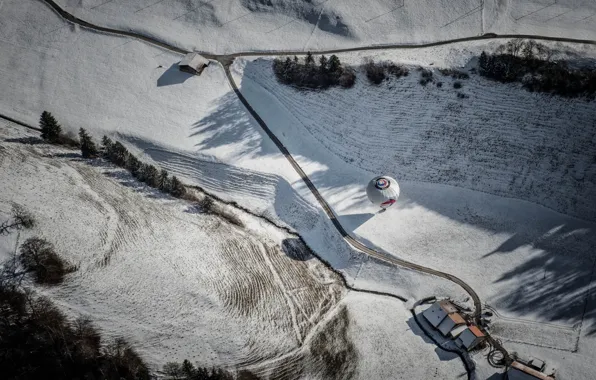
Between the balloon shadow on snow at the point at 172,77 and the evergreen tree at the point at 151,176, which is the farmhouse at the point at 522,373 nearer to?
the evergreen tree at the point at 151,176

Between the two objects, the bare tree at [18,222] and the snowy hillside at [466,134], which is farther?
the snowy hillside at [466,134]

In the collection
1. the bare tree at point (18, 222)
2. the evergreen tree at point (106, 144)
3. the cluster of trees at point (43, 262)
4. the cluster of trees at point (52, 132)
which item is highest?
the cluster of trees at point (52, 132)

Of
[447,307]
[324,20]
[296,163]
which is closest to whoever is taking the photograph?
[447,307]

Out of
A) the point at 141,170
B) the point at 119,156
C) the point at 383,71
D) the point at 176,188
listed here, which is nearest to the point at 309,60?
the point at 383,71

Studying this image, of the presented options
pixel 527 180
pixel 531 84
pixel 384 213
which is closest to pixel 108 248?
pixel 384 213

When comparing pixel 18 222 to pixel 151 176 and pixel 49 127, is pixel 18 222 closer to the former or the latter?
pixel 49 127

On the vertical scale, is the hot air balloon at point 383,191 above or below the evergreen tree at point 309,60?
below

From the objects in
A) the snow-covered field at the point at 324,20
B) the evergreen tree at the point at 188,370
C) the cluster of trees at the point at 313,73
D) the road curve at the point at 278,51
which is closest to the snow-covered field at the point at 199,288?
the evergreen tree at the point at 188,370

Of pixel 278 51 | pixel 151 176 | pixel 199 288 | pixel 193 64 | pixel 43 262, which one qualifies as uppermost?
pixel 278 51
